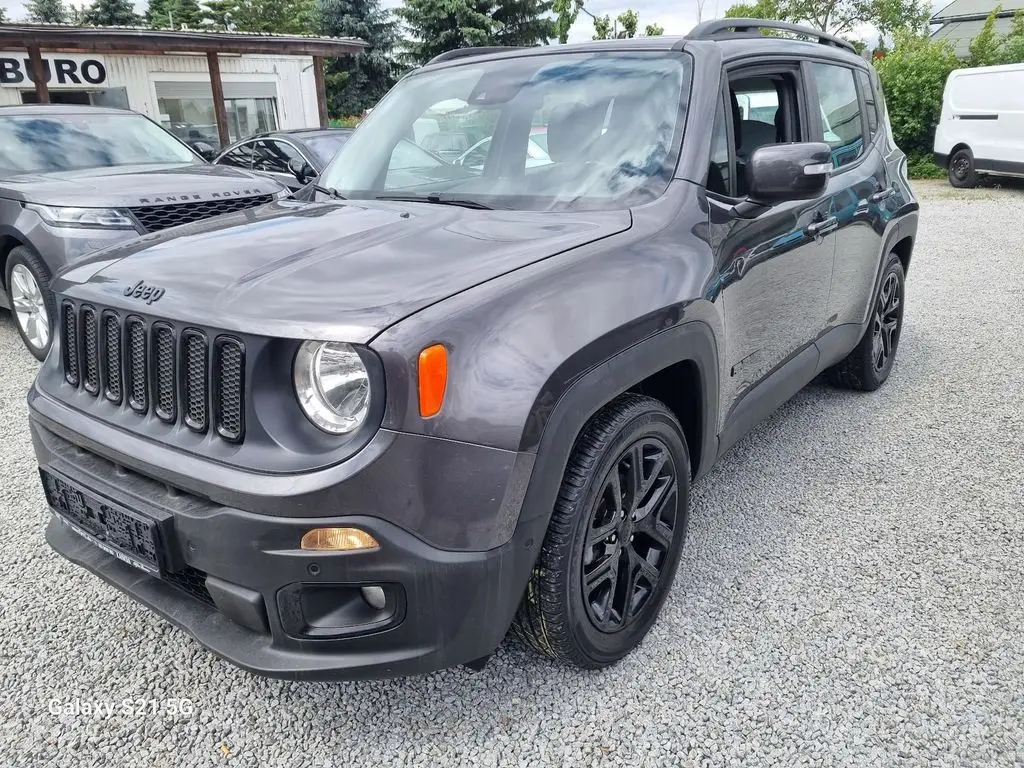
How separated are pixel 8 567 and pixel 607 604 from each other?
2.20 metres

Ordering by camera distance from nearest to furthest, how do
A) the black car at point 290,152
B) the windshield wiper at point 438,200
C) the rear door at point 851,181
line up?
the windshield wiper at point 438,200
the rear door at point 851,181
the black car at point 290,152

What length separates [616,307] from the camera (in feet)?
6.67

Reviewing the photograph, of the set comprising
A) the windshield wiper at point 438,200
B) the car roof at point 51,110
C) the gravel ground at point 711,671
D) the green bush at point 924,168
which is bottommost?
the green bush at point 924,168

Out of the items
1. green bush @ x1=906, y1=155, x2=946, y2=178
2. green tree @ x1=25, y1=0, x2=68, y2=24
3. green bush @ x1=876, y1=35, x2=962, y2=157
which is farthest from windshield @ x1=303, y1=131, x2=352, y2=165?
green tree @ x1=25, y1=0, x2=68, y2=24

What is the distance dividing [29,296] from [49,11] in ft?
190

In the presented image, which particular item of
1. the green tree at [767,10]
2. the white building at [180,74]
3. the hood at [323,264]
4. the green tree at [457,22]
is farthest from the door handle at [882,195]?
the green tree at [767,10]

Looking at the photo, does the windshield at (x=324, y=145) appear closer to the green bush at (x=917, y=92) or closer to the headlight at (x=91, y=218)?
the headlight at (x=91, y=218)

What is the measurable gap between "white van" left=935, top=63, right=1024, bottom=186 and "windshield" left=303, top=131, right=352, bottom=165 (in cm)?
1127

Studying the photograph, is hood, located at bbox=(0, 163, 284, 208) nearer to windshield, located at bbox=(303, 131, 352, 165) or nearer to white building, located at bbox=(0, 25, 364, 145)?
windshield, located at bbox=(303, 131, 352, 165)

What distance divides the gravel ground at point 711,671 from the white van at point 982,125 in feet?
40.4

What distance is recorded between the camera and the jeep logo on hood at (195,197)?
4844mm

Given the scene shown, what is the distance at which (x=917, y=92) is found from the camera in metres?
16.8

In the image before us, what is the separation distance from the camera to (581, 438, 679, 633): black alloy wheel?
2.14 metres

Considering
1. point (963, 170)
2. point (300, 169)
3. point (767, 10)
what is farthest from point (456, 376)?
point (767, 10)
